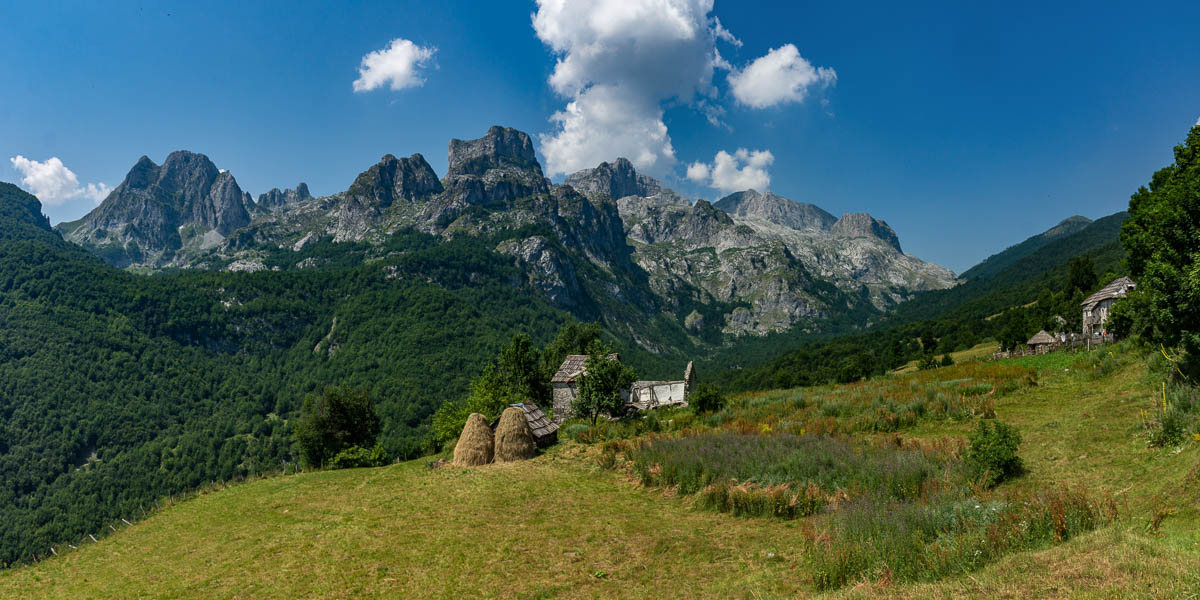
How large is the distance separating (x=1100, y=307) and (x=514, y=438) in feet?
167

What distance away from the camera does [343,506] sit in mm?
17734

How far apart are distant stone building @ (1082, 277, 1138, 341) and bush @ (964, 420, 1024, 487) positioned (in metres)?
38.5

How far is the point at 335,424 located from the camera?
38844 mm

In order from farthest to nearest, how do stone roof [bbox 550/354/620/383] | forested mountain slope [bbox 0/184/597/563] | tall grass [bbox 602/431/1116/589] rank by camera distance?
forested mountain slope [bbox 0/184/597/563]
stone roof [bbox 550/354/620/383]
tall grass [bbox 602/431/1116/589]

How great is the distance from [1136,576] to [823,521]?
5145 millimetres

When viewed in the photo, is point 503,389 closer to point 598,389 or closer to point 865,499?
point 598,389

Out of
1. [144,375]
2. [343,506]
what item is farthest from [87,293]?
[343,506]

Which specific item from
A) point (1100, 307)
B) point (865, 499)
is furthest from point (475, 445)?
point (1100, 307)

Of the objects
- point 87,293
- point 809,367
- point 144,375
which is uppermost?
point 87,293

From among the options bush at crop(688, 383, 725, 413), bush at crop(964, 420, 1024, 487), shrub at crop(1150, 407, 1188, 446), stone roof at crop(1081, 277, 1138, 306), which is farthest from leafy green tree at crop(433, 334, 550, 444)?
stone roof at crop(1081, 277, 1138, 306)

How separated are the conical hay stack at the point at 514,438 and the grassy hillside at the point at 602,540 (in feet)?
11.8

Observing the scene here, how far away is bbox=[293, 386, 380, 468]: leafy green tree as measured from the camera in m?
38.6

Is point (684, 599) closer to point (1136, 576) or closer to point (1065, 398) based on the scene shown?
point (1136, 576)

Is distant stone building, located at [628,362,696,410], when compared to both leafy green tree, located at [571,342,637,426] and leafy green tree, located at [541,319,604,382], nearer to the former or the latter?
leafy green tree, located at [571,342,637,426]
